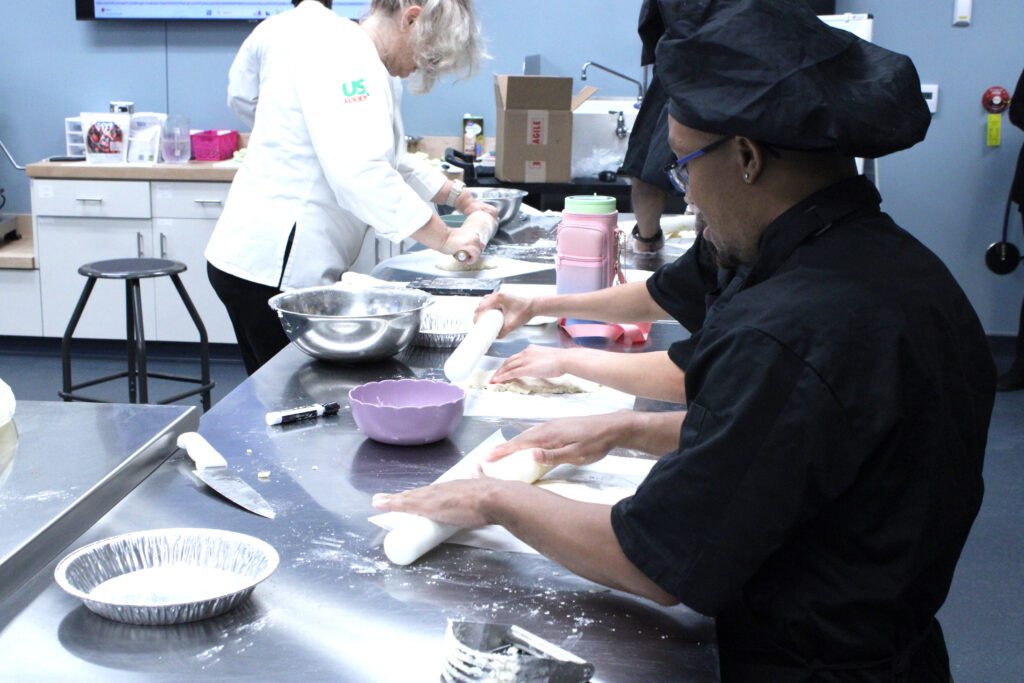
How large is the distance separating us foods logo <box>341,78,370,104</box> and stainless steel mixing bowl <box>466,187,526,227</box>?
0.87 meters

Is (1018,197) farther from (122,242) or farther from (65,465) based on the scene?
(65,465)

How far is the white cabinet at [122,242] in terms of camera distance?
15.8ft

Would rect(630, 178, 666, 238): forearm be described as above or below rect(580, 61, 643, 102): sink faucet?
below

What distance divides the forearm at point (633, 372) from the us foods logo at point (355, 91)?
1.01 m

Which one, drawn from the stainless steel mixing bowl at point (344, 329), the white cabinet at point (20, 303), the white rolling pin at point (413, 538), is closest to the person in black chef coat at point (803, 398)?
the white rolling pin at point (413, 538)

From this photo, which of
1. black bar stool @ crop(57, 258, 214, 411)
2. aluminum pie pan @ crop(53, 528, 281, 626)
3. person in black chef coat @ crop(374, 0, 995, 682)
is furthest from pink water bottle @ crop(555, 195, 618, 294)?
black bar stool @ crop(57, 258, 214, 411)

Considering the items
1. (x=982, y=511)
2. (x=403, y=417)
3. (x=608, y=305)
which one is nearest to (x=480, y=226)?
(x=608, y=305)

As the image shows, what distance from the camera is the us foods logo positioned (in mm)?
2492

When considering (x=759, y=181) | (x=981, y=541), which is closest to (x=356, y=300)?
(x=759, y=181)

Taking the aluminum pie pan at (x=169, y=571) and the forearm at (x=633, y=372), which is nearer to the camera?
the aluminum pie pan at (x=169, y=571)

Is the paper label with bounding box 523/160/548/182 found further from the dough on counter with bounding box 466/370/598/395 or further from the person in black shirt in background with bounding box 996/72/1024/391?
the dough on counter with bounding box 466/370/598/395

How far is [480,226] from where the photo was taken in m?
2.80

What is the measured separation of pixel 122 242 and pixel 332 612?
4199 millimetres

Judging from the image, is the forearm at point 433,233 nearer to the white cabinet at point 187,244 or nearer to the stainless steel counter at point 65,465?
the stainless steel counter at point 65,465
